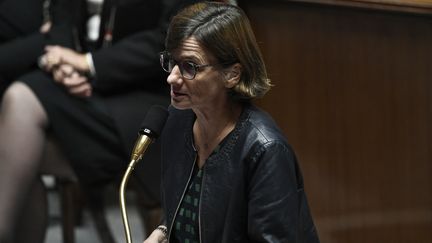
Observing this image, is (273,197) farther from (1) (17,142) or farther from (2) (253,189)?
(1) (17,142)

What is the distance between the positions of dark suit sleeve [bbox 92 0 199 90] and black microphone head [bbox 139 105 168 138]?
2.33 feet

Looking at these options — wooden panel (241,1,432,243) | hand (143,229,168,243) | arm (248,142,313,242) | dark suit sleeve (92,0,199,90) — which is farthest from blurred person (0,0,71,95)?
arm (248,142,313,242)

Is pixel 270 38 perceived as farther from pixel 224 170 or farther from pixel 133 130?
pixel 224 170

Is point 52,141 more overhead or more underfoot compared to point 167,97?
more underfoot

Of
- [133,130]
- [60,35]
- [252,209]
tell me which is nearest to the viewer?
[252,209]

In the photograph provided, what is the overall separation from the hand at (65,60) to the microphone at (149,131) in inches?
30.6

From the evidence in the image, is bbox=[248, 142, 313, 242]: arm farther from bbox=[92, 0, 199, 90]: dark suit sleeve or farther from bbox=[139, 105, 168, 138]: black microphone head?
bbox=[92, 0, 199, 90]: dark suit sleeve

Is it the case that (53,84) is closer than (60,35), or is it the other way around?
(53,84)

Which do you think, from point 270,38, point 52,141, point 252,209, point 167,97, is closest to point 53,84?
point 52,141

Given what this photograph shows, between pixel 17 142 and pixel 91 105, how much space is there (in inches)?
7.3

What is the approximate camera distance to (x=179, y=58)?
1145mm

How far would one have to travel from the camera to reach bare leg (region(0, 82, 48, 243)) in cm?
190

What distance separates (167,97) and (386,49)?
1.72ft

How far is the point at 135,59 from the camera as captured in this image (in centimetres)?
192
